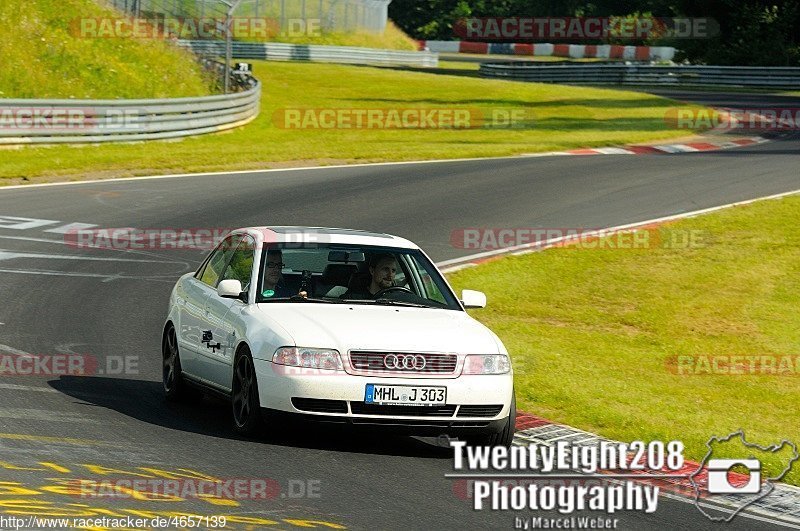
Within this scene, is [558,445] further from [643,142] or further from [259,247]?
[643,142]

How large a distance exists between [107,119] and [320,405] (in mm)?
24353

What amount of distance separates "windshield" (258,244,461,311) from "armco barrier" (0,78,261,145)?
67.1ft

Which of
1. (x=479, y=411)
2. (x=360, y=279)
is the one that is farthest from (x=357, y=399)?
(x=360, y=279)

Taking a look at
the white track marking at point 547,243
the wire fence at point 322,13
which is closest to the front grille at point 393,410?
the white track marking at point 547,243

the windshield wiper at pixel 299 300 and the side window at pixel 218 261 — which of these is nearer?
the windshield wiper at pixel 299 300

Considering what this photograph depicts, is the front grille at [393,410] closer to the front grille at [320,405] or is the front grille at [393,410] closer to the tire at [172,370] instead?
the front grille at [320,405]

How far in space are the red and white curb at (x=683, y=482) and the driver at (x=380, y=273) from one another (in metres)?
1.50

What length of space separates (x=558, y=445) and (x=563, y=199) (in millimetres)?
15839

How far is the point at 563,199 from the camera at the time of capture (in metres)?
25.3

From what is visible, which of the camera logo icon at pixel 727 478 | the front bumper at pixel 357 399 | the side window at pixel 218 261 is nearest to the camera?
the camera logo icon at pixel 727 478

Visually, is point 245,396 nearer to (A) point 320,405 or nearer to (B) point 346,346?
(A) point 320,405

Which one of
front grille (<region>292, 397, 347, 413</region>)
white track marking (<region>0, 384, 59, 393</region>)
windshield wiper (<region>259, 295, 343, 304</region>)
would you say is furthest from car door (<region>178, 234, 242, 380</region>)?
front grille (<region>292, 397, 347, 413</region>)

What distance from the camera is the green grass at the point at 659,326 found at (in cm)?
1128

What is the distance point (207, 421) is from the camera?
33.3 feet
